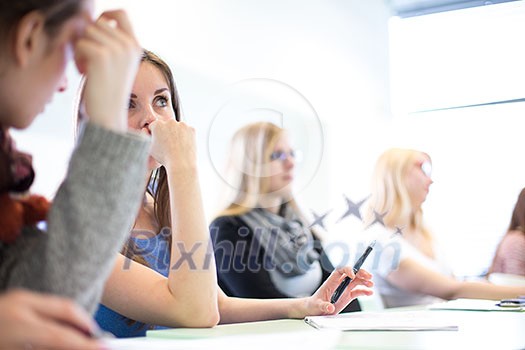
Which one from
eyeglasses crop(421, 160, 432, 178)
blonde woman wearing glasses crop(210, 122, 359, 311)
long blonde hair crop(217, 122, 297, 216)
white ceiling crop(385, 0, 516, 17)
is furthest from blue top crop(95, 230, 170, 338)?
white ceiling crop(385, 0, 516, 17)

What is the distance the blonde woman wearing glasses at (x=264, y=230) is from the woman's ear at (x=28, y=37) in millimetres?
1502

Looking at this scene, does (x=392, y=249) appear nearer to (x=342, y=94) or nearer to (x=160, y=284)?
(x=160, y=284)

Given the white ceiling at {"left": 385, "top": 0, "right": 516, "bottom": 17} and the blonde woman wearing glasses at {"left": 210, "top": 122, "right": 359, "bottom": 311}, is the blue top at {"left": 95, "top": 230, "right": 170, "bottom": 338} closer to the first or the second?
the blonde woman wearing glasses at {"left": 210, "top": 122, "right": 359, "bottom": 311}

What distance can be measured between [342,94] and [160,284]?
300cm

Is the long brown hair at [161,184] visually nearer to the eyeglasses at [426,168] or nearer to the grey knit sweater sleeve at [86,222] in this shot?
the grey knit sweater sleeve at [86,222]

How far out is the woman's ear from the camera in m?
0.49

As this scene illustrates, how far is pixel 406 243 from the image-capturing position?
6.91 feet

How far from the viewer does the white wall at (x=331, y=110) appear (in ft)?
8.27

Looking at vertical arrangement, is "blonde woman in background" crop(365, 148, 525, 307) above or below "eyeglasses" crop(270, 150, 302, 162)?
below

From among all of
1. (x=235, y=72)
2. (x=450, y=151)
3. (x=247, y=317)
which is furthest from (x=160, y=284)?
(x=450, y=151)

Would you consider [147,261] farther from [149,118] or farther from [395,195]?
[395,195]

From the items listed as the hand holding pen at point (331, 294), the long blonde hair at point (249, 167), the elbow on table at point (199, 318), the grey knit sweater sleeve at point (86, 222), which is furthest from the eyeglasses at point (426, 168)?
the grey knit sweater sleeve at point (86, 222)

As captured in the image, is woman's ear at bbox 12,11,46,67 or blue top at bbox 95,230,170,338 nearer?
woman's ear at bbox 12,11,46,67

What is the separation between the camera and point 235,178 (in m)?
2.27
